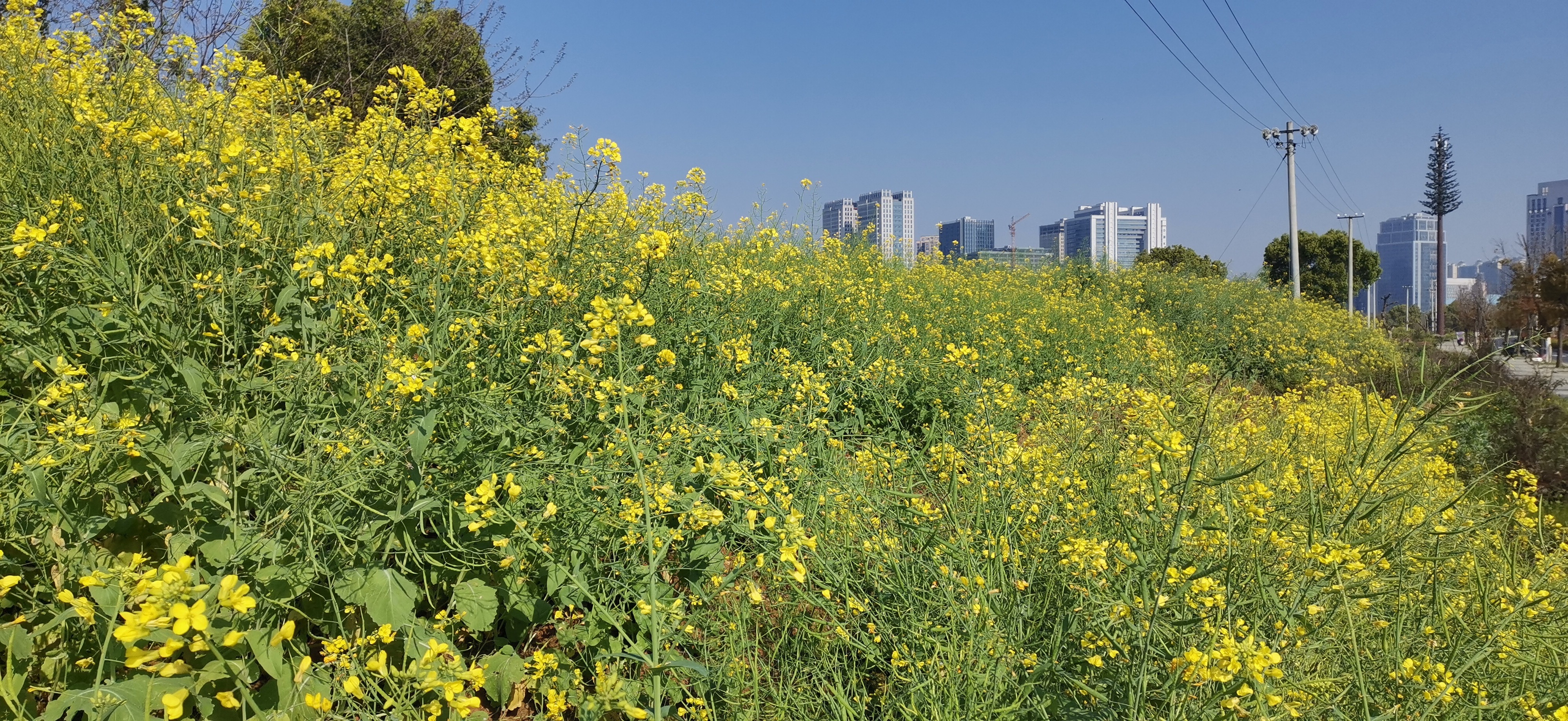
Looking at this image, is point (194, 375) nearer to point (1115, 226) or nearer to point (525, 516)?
point (525, 516)

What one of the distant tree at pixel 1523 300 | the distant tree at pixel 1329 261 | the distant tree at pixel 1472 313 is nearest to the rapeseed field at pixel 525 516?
the distant tree at pixel 1472 313

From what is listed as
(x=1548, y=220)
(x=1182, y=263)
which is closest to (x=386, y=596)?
(x=1182, y=263)

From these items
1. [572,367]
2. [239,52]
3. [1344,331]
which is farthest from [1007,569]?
[1344,331]

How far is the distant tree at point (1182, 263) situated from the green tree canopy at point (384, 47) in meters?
11.8

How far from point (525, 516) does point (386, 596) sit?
354mm

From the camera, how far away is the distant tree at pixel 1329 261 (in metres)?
31.2

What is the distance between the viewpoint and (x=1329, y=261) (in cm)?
3309

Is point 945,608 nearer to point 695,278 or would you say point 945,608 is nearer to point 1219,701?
point 1219,701

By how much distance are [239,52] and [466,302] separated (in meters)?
2.47

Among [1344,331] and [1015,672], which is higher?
[1344,331]

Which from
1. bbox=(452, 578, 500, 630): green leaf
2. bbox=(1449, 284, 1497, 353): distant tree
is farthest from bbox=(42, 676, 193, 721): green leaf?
bbox=(1449, 284, 1497, 353): distant tree

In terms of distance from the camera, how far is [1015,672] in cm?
170

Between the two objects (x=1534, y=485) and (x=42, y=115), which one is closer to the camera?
(x=42, y=115)

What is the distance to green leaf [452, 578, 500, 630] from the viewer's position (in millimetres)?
1747
